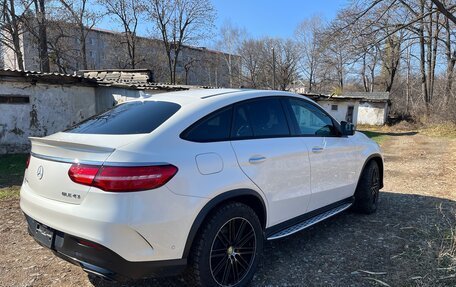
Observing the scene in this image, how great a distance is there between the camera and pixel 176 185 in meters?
2.53

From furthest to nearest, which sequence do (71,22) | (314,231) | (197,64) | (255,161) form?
(197,64)
(71,22)
(314,231)
(255,161)

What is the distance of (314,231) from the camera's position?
4641 millimetres

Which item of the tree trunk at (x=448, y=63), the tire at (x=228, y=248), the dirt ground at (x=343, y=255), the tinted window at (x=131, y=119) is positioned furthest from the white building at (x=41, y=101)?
the tree trunk at (x=448, y=63)

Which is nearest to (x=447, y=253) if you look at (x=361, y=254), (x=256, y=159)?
(x=361, y=254)

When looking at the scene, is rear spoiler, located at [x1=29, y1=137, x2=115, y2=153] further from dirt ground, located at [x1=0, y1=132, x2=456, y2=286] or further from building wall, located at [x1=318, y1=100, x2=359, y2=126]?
building wall, located at [x1=318, y1=100, x2=359, y2=126]

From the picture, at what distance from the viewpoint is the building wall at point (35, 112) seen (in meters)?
11.4

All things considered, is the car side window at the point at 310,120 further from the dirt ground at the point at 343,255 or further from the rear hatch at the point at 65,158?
the rear hatch at the point at 65,158

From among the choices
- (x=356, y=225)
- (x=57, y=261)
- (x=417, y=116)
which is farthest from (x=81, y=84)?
(x=417, y=116)

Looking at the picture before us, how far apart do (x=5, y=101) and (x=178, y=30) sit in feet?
92.5

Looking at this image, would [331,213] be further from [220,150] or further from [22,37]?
[22,37]

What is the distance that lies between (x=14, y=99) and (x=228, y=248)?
36.5 feet

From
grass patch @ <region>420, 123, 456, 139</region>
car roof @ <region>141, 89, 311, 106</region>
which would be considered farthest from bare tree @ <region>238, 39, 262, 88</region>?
car roof @ <region>141, 89, 311, 106</region>

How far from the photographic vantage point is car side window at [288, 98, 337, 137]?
154 inches

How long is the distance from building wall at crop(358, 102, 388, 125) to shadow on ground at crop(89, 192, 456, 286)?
102 feet
